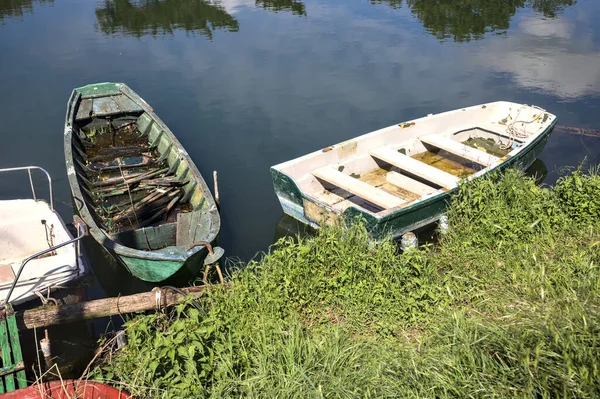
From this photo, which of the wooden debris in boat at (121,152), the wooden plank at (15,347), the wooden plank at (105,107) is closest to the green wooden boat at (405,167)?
the wooden debris in boat at (121,152)

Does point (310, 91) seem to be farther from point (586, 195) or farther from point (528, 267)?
point (528, 267)

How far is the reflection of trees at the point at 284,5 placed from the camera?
23328mm

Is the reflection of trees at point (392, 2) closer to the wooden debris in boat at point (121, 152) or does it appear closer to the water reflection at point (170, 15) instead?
the water reflection at point (170, 15)

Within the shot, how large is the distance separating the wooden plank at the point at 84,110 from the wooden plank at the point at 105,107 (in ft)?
0.34

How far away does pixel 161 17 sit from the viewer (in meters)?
22.0

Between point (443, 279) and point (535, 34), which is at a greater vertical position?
point (535, 34)

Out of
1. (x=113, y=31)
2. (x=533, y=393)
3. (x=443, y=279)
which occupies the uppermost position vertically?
(x=113, y=31)

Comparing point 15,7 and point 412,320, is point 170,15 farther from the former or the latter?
point 412,320

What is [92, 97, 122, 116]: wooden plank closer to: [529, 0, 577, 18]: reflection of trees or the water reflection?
the water reflection

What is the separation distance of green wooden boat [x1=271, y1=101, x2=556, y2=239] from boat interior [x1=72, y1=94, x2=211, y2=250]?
5.63ft

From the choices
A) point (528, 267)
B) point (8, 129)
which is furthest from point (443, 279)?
point (8, 129)

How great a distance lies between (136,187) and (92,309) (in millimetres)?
4047

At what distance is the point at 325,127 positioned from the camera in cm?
1344

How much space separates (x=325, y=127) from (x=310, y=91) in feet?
8.00
